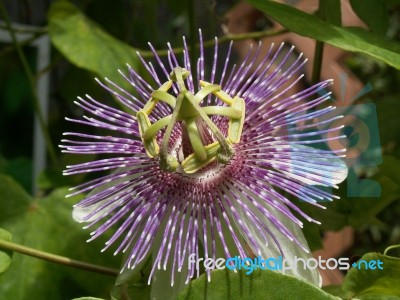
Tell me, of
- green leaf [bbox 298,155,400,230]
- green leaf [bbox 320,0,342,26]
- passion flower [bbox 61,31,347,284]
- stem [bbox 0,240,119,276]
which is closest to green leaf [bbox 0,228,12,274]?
stem [bbox 0,240,119,276]

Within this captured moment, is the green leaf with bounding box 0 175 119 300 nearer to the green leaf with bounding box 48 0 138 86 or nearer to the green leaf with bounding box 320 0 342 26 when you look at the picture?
the green leaf with bounding box 48 0 138 86

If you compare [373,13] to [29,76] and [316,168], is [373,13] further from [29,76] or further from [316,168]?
[29,76]

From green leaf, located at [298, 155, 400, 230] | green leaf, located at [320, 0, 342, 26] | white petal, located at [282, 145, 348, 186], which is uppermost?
green leaf, located at [320, 0, 342, 26]

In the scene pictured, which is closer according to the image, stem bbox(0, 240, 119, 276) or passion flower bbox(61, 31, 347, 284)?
passion flower bbox(61, 31, 347, 284)

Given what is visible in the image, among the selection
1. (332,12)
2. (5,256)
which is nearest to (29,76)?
(5,256)

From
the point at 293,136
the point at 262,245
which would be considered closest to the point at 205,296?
the point at 262,245

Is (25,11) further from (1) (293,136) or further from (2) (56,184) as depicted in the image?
(1) (293,136)

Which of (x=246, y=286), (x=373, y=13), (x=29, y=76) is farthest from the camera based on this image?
(x=29, y=76)
